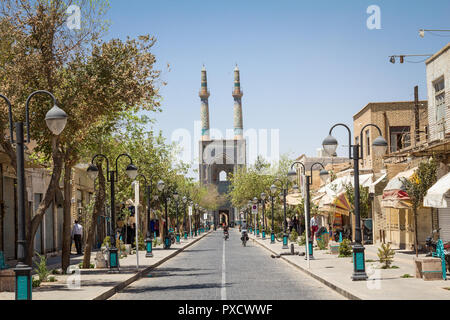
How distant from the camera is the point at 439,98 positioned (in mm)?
27844

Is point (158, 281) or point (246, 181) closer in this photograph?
point (158, 281)

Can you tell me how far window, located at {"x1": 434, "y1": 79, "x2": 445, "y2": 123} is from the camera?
27.2 meters

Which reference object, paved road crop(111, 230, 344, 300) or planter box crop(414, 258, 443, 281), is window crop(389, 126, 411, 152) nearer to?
paved road crop(111, 230, 344, 300)

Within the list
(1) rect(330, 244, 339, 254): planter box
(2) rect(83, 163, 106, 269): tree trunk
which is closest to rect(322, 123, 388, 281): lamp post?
(2) rect(83, 163, 106, 269): tree trunk

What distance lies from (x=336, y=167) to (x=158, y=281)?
39346mm

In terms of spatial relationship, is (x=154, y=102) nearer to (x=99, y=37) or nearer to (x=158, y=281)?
(x=99, y=37)

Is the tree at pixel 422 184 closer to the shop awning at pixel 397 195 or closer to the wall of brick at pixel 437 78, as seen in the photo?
the wall of brick at pixel 437 78

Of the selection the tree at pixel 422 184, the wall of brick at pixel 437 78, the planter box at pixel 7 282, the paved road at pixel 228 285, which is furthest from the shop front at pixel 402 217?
the planter box at pixel 7 282

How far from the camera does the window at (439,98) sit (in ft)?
89.1

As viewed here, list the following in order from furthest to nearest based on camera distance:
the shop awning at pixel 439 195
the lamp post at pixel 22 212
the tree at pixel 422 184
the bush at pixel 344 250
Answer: the bush at pixel 344 250 < the tree at pixel 422 184 < the shop awning at pixel 439 195 < the lamp post at pixel 22 212
